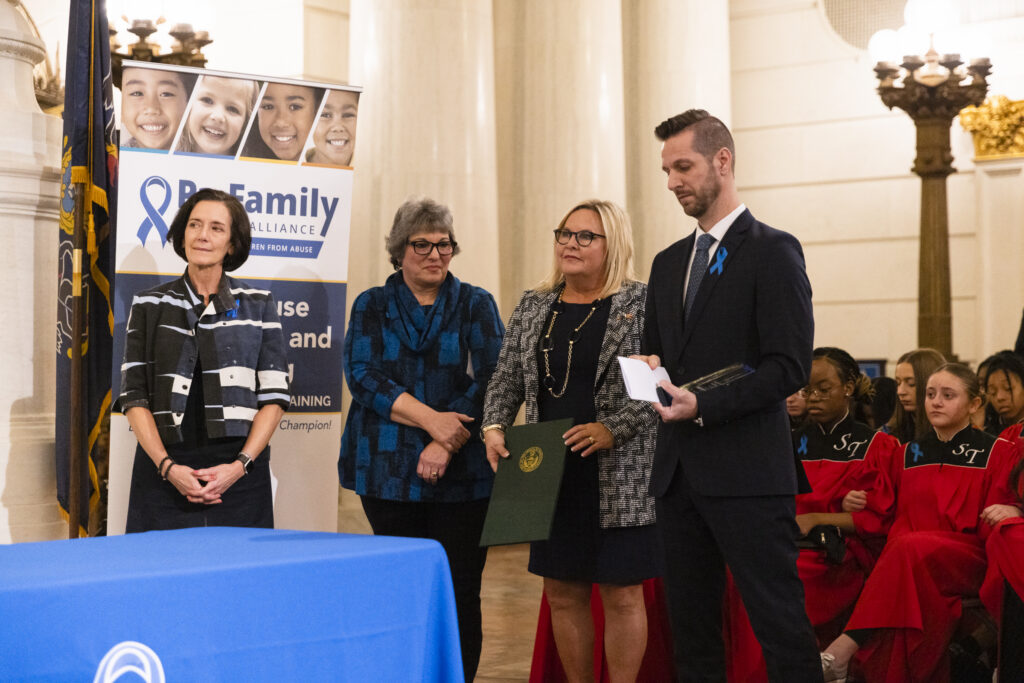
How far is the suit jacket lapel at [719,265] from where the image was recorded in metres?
3.13

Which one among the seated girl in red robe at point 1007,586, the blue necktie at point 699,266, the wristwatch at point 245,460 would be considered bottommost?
the seated girl in red robe at point 1007,586

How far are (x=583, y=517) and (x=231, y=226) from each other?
1.53 m

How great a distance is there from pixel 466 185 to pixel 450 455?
2.88 meters

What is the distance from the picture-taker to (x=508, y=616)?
241 inches

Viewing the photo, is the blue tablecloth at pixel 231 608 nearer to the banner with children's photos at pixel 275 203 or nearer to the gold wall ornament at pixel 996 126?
the banner with children's photos at pixel 275 203

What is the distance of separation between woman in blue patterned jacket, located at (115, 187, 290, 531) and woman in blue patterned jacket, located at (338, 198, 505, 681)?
12.3 inches

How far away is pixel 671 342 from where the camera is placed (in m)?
3.23

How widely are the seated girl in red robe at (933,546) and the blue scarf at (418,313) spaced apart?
1.80m

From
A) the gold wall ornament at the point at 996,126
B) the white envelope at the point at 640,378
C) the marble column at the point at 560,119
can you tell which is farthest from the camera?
the gold wall ornament at the point at 996,126

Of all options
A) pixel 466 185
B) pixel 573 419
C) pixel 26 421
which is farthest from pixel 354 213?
pixel 573 419

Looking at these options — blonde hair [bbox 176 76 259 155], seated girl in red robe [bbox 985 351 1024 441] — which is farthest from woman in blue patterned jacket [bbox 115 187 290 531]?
seated girl in red robe [bbox 985 351 1024 441]

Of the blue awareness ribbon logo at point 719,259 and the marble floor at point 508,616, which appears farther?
the marble floor at point 508,616

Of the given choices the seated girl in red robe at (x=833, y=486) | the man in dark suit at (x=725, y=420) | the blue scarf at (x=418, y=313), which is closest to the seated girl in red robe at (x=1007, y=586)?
the seated girl in red robe at (x=833, y=486)

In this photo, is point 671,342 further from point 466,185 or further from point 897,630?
point 466,185
